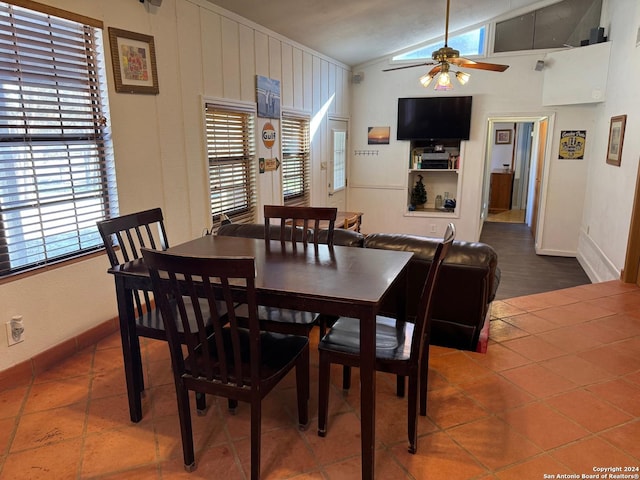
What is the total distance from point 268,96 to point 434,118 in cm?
325

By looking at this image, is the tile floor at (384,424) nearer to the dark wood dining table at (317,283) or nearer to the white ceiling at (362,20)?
the dark wood dining table at (317,283)

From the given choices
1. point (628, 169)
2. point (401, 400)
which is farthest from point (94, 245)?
point (628, 169)

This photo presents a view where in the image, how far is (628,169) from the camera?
4289mm

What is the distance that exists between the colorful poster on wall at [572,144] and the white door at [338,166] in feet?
10.6

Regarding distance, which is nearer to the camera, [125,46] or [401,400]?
[401,400]

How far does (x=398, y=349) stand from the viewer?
6.35ft

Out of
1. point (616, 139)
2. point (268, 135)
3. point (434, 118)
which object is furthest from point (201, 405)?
point (434, 118)

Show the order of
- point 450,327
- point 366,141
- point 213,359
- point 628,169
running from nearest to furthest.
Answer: point 213,359
point 450,327
point 628,169
point 366,141

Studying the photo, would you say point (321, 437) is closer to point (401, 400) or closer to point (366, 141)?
point (401, 400)

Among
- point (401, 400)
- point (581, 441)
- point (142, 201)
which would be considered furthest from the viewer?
point (142, 201)

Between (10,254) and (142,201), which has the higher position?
(142,201)

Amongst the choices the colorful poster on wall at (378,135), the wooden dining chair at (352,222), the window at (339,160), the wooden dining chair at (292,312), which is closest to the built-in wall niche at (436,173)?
the colorful poster on wall at (378,135)

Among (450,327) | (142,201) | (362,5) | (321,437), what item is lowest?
(321,437)

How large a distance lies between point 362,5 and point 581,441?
435cm
